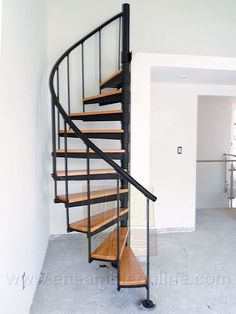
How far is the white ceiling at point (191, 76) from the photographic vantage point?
3.16 metres

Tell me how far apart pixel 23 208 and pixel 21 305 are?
26.9 inches

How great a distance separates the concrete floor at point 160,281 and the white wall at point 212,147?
249 centimetres

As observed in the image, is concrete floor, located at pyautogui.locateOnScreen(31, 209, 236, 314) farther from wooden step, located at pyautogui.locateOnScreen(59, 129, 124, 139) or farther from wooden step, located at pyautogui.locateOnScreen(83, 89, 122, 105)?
wooden step, located at pyautogui.locateOnScreen(83, 89, 122, 105)

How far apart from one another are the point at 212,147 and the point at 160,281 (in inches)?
172

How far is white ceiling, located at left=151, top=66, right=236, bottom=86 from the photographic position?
3157mm

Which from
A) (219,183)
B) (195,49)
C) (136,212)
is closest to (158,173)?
(136,212)

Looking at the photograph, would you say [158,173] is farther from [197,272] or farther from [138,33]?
[138,33]

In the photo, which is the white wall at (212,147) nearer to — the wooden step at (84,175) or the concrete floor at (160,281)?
the concrete floor at (160,281)

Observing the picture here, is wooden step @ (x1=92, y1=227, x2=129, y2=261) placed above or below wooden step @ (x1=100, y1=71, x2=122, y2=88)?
below

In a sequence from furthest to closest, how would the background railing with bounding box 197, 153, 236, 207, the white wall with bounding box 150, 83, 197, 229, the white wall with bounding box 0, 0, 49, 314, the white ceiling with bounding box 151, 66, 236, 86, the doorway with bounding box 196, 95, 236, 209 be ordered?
the doorway with bounding box 196, 95, 236, 209
the background railing with bounding box 197, 153, 236, 207
the white wall with bounding box 150, 83, 197, 229
the white ceiling with bounding box 151, 66, 236, 86
the white wall with bounding box 0, 0, 49, 314

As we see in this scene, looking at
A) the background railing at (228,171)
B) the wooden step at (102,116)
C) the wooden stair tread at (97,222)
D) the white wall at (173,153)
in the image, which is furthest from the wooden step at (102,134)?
the background railing at (228,171)

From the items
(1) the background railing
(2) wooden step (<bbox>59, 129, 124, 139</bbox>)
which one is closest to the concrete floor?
(2) wooden step (<bbox>59, 129, 124, 139</bbox>)

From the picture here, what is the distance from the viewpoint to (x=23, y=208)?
1988 millimetres

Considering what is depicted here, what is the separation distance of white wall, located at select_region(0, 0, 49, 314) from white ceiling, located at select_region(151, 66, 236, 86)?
1.45 meters
